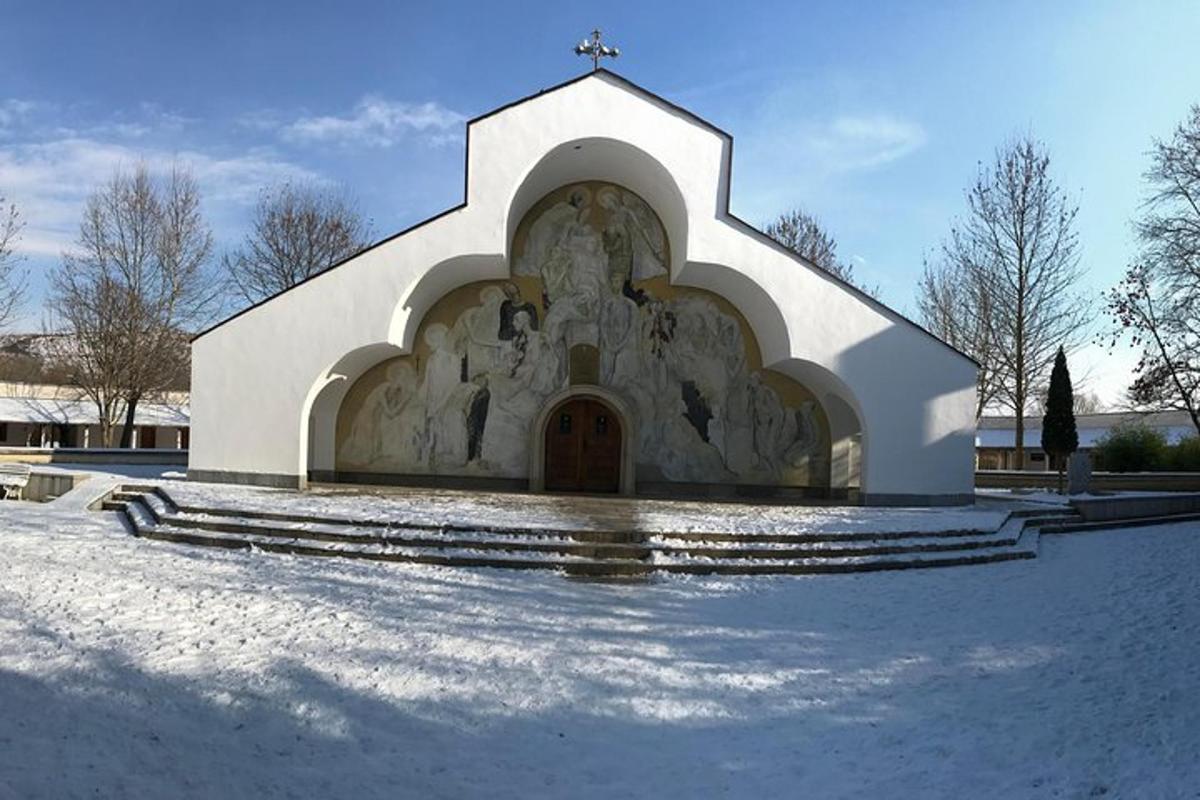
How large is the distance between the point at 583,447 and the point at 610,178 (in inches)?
253

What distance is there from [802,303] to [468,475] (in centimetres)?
852

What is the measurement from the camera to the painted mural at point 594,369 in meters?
18.6

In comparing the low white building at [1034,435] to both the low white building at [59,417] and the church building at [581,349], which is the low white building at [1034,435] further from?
the low white building at [59,417]

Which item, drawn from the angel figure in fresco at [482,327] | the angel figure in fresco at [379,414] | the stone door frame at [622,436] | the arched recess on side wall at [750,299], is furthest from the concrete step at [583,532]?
the angel figure in fresco at [482,327]

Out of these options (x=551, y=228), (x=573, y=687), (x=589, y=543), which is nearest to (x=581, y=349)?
(x=551, y=228)

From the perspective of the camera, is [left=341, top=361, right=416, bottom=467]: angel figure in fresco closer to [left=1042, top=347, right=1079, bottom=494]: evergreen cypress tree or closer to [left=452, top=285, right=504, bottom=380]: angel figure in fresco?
[left=452, top=285, right=504, bottom=380]: angel figure in fresco

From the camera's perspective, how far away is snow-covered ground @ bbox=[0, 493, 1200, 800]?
4199 mm

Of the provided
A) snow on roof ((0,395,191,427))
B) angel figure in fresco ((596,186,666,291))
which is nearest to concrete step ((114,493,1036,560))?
angel figure in fresco ((596,186,666,291))

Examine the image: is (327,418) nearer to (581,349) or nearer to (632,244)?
(581,349)

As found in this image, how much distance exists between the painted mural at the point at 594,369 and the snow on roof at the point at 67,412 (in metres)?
24.7

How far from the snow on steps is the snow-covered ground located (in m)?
0.78

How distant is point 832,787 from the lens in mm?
4172

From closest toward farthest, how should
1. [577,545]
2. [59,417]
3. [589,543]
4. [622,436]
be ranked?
1. [577,545]
2. [589,543]
3. [622,436]
4. [59,417]

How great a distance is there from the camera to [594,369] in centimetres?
1867
